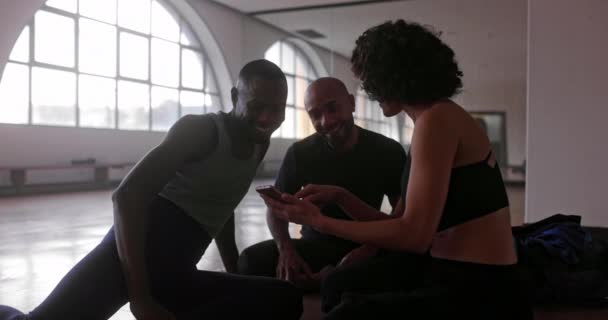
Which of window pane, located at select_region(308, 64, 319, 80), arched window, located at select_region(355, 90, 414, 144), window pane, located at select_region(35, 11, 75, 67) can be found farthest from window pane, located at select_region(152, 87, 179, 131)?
arched window, located at select_region(355, 90, 414, 144)

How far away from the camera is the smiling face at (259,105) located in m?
1.73

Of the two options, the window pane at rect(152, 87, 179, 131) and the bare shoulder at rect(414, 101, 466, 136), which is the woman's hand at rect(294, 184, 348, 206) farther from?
the window pane at rect(152, 87, 179, 131)

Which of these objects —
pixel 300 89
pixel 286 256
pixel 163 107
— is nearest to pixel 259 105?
pixel 286 256

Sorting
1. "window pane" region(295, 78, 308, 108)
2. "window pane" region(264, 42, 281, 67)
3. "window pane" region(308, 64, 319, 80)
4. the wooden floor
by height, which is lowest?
the wooden floor

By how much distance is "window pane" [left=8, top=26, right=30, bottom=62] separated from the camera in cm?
823

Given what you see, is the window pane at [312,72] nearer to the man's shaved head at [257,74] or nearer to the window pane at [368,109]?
the window pane at [368,109]

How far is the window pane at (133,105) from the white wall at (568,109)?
7.77 meters

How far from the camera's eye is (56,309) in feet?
4.78

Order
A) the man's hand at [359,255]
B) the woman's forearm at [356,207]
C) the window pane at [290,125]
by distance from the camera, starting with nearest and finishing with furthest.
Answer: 1. the woman's forearm at [356,207]
2. the man's hand at [359,255]
3. the window pane at [290,125]

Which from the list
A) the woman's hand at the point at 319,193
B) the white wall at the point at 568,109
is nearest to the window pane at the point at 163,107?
the white wall at the point at 568,109

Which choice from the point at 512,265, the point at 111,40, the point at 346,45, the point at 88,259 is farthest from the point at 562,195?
the point at 111,40

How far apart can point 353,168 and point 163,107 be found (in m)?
9.20

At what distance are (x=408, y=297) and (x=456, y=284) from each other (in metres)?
0.13

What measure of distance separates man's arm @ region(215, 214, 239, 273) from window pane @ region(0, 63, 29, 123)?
24.4 ft
